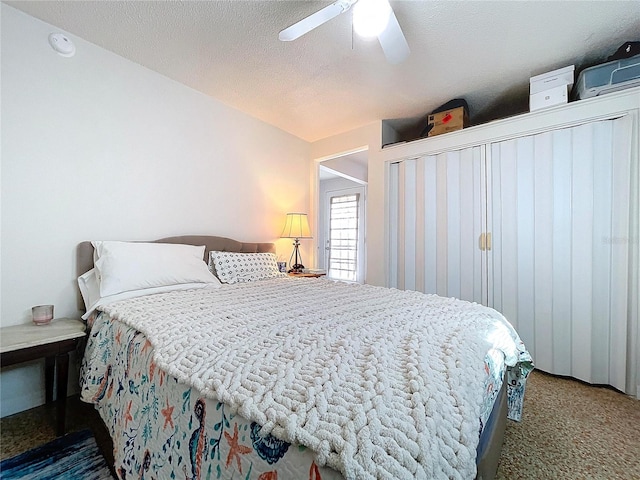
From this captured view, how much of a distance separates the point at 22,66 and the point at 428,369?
269 centimetres

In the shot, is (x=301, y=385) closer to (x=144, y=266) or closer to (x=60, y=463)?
(x=60, y=463)

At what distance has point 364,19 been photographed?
4.68 feet

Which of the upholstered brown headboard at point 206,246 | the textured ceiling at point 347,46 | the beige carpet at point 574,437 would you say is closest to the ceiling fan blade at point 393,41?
the textured ceiling at point 347,46

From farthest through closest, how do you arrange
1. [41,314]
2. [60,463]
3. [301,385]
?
[41,314] → [60,463] → [301,385]

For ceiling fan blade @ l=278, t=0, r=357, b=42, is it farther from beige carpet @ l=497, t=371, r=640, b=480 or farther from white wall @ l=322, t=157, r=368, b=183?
white wall @ l=322, t=157, r=368, b=183

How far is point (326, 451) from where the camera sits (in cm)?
47

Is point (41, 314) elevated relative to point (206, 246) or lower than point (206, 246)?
lower

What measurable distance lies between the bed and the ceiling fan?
1482mm

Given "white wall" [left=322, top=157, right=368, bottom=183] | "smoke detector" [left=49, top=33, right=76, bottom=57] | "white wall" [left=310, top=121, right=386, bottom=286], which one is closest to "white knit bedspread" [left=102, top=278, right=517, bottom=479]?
"white wall" [left=310, top=121, right=386, bottom=286]

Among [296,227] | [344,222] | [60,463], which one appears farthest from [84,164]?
[344,222]

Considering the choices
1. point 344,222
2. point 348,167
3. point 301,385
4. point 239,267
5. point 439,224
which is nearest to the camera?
point 301,385

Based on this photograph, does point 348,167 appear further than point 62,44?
Yes

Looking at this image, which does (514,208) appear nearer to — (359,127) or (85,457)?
(359,127)

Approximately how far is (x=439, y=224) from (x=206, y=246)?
2240 mm
